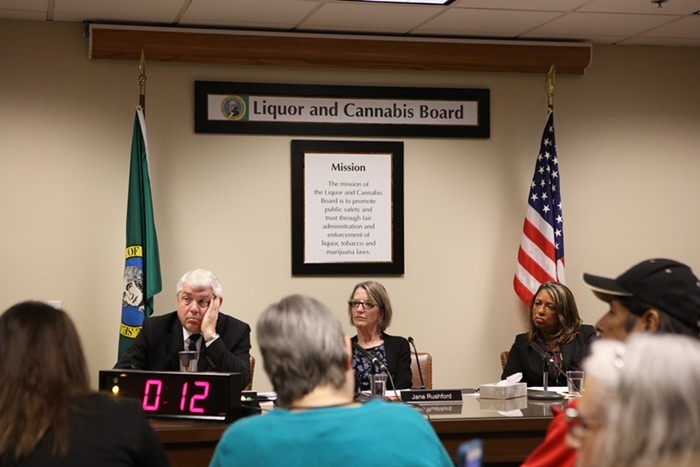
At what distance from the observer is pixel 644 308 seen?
2.52 m

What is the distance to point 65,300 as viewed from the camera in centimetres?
609

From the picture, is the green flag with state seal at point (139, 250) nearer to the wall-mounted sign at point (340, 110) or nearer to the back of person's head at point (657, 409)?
the wall-mounted sign at point (340, 110)

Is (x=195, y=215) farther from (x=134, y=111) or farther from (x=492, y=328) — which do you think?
(x=492, y=328)

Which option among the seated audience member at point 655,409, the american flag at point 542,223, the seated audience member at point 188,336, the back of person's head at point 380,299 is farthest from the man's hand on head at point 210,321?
the seated audience member at point 655,409

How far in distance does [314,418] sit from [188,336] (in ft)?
9.53

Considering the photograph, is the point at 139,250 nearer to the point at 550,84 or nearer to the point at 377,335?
the point at 377,335

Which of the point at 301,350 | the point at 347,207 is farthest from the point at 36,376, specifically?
the point at 347,207

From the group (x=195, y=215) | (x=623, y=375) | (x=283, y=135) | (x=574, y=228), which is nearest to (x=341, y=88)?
(x=283, y=135)

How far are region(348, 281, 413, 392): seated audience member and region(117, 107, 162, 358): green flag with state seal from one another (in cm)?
124

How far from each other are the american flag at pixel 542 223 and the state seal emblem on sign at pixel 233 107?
75.9 inches

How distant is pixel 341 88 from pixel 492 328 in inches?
73.0

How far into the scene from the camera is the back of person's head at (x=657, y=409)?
1.46 m

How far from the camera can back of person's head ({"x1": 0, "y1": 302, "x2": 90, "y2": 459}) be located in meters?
2.32

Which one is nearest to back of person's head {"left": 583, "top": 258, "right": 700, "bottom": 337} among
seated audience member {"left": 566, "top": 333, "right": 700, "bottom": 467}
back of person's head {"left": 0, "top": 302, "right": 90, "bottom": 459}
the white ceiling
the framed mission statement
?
seated audience member {"left": 566, "top": 333, "right": 700, "bottom": 467}
